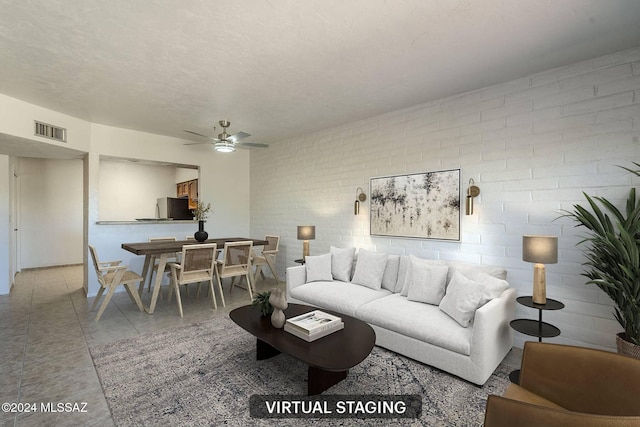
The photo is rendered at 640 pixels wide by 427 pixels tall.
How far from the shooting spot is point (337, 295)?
3.34 m

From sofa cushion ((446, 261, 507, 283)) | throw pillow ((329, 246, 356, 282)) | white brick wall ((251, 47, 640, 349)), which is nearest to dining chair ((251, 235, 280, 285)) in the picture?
throw pillow ((329, 246, 356, 282))

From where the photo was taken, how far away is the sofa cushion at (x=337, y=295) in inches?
124

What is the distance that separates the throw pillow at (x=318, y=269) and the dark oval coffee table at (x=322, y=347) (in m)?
1.31

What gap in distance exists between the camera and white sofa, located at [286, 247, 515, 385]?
7.48 feet

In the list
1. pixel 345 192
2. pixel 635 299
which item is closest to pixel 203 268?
pixel 345 192

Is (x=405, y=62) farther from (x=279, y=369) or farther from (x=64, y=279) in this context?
(x=64, y=279)

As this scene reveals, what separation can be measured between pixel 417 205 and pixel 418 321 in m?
1.64

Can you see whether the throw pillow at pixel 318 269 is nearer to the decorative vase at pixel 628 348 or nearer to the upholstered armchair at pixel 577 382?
the upholstered armchair at pixel 577 382

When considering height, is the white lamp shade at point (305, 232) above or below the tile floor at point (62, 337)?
above

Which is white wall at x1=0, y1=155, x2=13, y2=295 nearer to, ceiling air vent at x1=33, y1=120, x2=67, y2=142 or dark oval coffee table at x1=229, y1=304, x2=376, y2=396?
ceiling air vent at x1=33, y1=120, x2=67, y2=142

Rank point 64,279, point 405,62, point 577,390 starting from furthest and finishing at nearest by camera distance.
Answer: point 64,279 < point 405,62 < point 577,390

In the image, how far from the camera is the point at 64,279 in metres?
5.76

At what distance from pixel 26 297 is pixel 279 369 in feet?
15.3

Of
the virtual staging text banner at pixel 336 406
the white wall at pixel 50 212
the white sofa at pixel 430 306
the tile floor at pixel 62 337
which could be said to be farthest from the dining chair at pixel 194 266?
the white wall at pixel 50 212
